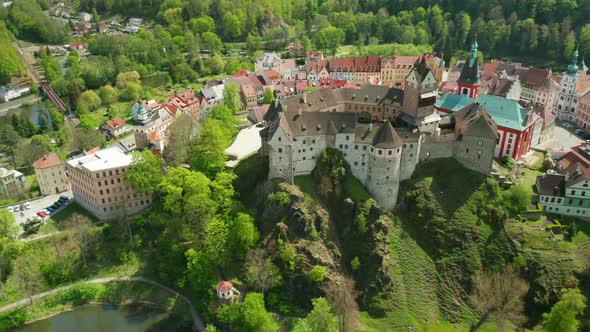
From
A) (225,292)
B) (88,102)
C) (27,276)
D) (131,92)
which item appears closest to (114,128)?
(88,102)

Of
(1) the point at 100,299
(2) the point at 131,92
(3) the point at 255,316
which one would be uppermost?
(2) the point at 131,92

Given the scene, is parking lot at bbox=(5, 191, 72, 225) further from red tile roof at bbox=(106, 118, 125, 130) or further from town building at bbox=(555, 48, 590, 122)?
town building at bbox=(555, 48, 590, 122)

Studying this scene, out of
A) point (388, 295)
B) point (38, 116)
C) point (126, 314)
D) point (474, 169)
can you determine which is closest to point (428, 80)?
point (474, 169)

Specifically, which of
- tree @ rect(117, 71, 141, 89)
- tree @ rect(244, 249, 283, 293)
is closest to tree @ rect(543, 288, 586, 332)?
tree @ rect(244, 249, 283, 293)

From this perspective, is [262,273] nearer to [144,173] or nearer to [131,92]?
[144,173]

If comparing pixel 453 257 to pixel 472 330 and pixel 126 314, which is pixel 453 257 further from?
pixel 126 314
